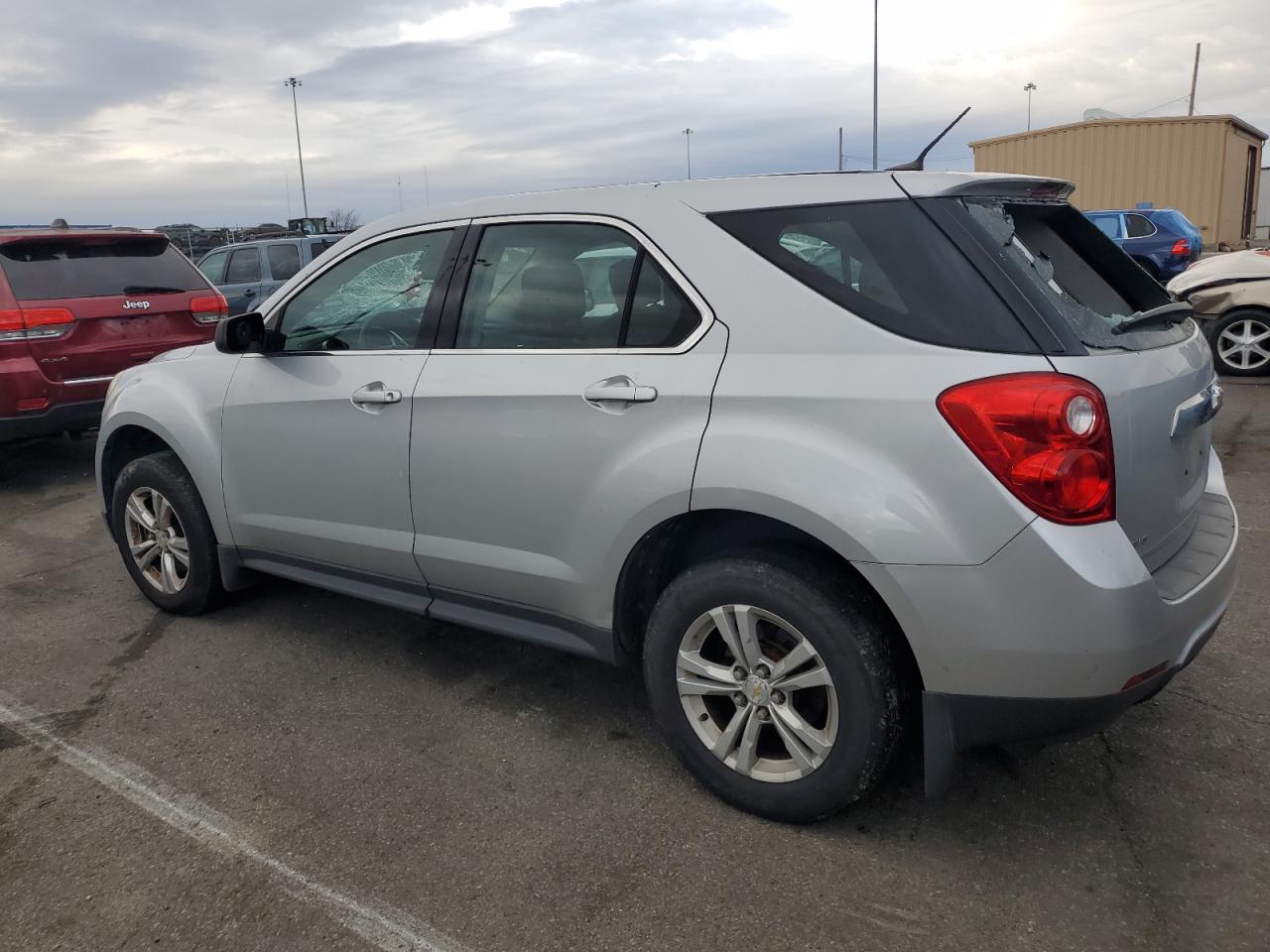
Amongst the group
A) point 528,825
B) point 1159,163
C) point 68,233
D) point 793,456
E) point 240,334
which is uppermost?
point 1159,163

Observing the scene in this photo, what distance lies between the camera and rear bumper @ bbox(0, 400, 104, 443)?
256 inches

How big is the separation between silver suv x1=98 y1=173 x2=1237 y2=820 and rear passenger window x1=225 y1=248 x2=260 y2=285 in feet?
35.8

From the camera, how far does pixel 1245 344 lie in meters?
9.45

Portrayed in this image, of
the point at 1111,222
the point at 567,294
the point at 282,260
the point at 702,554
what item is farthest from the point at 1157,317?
the point at 1111,222

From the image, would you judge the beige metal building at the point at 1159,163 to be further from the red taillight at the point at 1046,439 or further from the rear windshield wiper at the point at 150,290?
the red taillight at the point at 1046,439

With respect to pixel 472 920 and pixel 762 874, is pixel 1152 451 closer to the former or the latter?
pixel 762 874

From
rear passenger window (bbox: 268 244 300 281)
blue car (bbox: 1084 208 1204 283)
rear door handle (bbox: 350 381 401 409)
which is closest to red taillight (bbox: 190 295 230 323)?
rear door handle (bbox: 350 381 401 409)

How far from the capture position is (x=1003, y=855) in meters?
2.57

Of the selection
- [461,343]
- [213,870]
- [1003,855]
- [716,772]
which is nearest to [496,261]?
[461,343]

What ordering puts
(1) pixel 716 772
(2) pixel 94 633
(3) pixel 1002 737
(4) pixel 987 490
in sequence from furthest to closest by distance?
1. (2) pixel 94 633
2. (1) pixel 716 772
3. (3) pixel 1002 737
4. (4) pixel 987 490

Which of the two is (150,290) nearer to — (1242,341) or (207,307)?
(207,307)

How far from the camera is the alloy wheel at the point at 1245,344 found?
9.39 metres

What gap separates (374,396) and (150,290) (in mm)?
4659

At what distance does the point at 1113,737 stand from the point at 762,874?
131 centimetres
